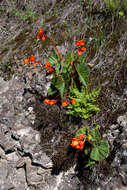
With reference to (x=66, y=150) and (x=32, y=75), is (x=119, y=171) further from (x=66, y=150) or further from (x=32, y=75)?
(x=32, y=75)

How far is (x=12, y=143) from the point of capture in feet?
9.07

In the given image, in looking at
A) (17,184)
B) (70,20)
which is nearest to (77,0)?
(70,20)

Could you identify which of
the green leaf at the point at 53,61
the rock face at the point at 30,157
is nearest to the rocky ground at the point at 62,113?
the rock face at the point at 30,157

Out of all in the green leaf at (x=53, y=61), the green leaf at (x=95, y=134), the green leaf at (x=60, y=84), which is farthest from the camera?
the green leaf at (x=53, y=61)

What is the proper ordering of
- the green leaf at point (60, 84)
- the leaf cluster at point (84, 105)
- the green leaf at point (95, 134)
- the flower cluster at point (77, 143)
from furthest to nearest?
the green leaf at point (60, 84) → the leaf cluster at point (84, 105) → the green leaf at point (95, 134) → the flower cluster at point (77, 143)

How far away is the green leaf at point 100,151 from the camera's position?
205 centimetres

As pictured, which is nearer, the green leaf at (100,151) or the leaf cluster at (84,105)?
the green leaf at (100,151)

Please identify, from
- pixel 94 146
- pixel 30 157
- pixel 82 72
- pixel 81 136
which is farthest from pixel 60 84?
pixel 30 157

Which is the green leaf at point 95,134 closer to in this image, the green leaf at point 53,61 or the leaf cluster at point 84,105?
the leaf cluster at point 84,105

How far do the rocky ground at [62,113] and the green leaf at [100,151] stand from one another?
0.28 ft

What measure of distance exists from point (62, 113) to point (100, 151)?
764 millimetres

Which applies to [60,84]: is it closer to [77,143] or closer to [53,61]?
[53,61]

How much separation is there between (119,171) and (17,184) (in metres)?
1.55

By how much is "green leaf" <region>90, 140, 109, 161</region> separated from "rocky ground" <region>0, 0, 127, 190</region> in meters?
0.09
